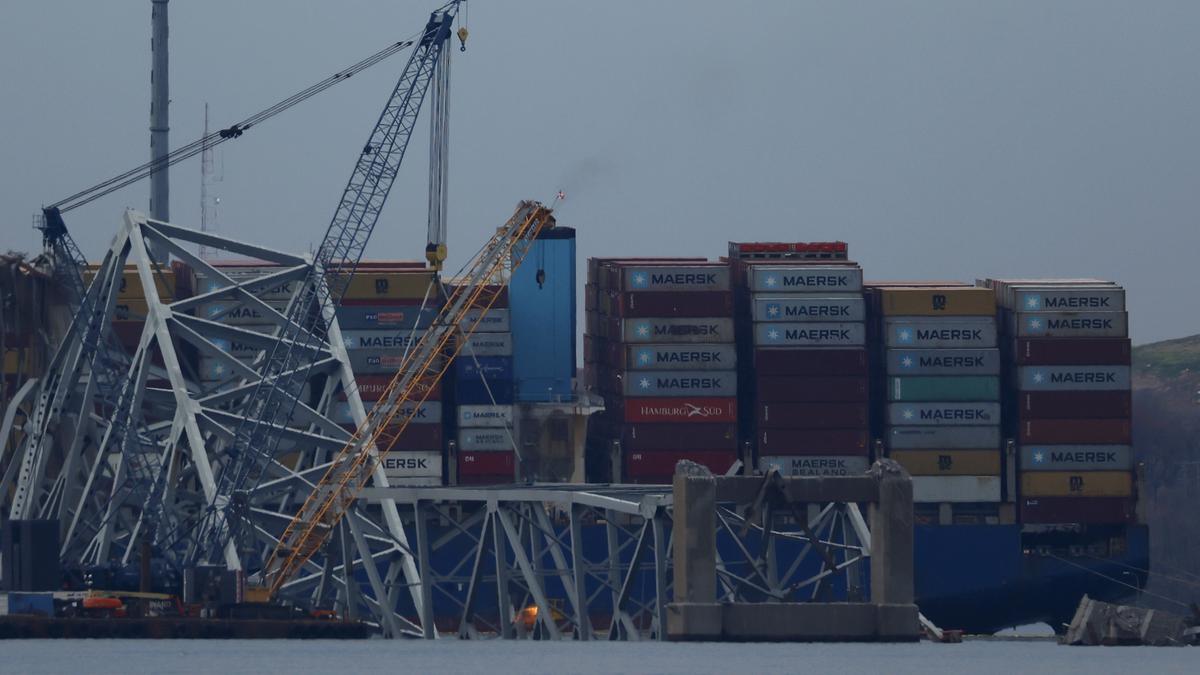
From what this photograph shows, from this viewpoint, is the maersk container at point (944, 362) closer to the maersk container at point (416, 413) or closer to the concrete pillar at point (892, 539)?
the maersk container at point (416, 413)

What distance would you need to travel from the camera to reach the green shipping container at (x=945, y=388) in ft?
396

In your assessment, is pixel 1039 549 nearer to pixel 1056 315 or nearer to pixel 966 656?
pixel 1056 315

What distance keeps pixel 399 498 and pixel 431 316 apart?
18.3m

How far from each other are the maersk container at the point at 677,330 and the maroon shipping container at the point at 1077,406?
1263 cm

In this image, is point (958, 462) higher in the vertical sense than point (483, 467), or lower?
higher

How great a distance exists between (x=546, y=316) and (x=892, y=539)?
1368 inches

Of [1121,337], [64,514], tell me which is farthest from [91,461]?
[1121,337]

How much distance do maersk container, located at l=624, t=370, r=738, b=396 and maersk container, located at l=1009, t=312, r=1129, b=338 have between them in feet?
40.9

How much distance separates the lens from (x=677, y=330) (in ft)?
396

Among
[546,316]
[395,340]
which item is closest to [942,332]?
[546,316]

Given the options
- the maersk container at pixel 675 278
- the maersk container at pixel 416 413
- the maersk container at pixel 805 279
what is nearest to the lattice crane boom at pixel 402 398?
the maersk container at pixel 416 413

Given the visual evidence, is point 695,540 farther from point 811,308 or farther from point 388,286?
point 388,286

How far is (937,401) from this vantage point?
121000 mm

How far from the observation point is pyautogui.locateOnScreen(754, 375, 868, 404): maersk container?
119m
